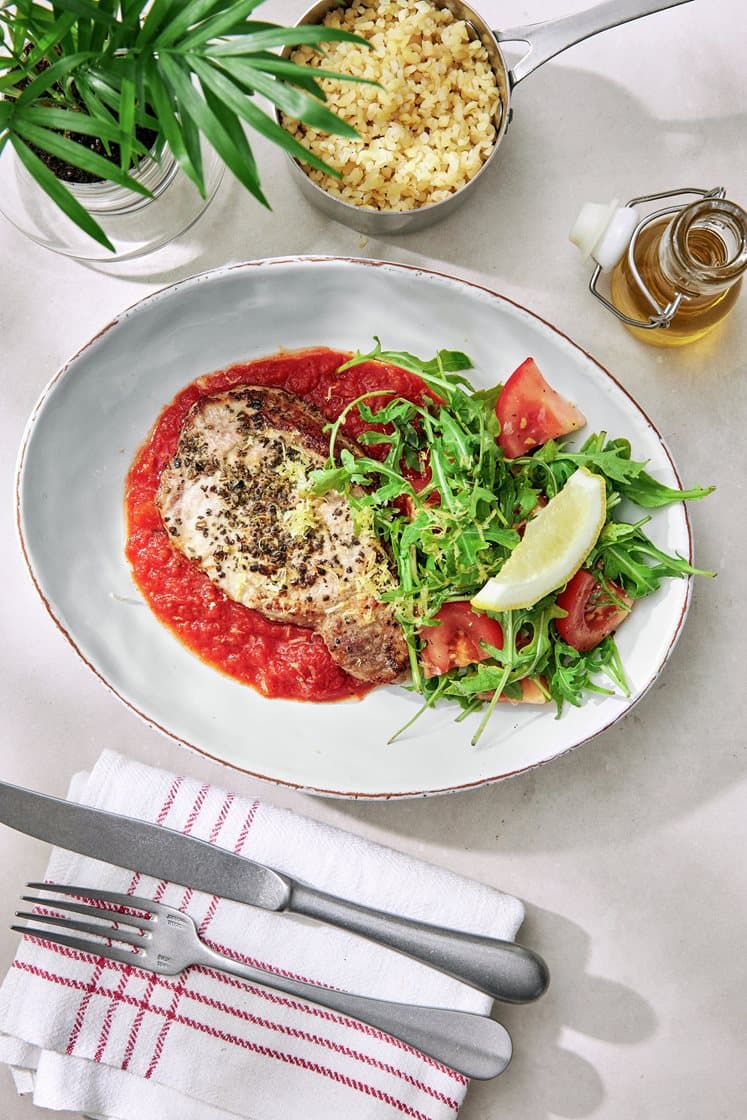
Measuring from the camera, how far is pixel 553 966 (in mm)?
3207

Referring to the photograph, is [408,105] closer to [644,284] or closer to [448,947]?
[644,284]

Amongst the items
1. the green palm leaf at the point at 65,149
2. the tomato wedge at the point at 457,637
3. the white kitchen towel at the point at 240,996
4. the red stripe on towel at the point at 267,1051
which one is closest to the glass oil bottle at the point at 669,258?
the tomato wedge at the point at 457,637

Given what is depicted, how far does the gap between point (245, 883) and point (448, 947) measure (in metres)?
0.71

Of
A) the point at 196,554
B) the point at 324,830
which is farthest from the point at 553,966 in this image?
the point at 196,554

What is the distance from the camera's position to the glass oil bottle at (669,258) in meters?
2.84

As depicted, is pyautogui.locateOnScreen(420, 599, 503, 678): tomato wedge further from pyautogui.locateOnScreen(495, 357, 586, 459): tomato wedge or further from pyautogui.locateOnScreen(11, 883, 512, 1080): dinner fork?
pyautogui.locateOnScreen(11, 883, 512, 1080): dinner fork

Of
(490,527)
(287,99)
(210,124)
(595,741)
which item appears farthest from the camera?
(595,741)

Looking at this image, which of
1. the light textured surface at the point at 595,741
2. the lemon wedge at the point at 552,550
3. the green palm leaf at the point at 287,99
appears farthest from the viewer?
the light textured surface at the point at 595,741

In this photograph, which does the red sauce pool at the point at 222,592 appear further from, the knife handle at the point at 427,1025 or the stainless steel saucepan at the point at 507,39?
the knife handle at the point at 427,1025

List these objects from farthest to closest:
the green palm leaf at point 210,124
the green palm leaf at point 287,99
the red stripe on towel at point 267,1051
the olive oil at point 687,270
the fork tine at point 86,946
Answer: the red stripe on towel at point 267,1051 → the fork tine at point 86,946 → the olive oil at point 687,270 → the green palm leaf at point 210,124 → the green palm leaf at point 287,99

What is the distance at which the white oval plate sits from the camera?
2.94 m

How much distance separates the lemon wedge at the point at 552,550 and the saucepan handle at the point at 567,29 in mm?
1389

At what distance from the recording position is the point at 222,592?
310 cm

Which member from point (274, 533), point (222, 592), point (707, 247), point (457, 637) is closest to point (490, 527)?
point (457, 637)
